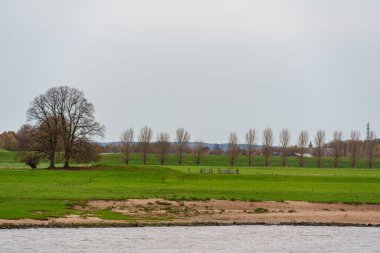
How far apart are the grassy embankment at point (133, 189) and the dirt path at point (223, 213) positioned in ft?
4.86

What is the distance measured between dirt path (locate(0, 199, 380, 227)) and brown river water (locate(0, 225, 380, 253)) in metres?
2.76

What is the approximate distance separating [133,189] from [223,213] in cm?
1425

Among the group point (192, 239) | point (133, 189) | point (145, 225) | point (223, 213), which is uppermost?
point (133, 189)

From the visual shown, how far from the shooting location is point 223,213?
47.8m

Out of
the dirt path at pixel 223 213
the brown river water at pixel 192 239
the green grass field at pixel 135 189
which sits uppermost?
the green grass field at pixel 135 189

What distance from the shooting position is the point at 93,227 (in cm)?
3947

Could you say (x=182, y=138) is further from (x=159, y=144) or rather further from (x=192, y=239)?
(x=192, y=239)

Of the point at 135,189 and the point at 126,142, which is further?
the point at 126,142

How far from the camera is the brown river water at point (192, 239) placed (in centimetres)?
3177

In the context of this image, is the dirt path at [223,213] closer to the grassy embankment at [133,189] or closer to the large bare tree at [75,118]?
the grassy embankment at [133,189]

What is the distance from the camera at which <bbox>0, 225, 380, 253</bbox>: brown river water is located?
1251 inches

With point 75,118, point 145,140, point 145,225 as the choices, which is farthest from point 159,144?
point 145,225

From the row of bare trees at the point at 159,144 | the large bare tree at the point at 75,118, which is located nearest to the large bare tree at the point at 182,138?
the row of bare trees at the point at 159,144

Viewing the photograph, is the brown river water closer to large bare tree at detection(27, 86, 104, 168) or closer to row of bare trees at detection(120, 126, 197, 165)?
large bare tree at detection(27, 86, 104, 168)
